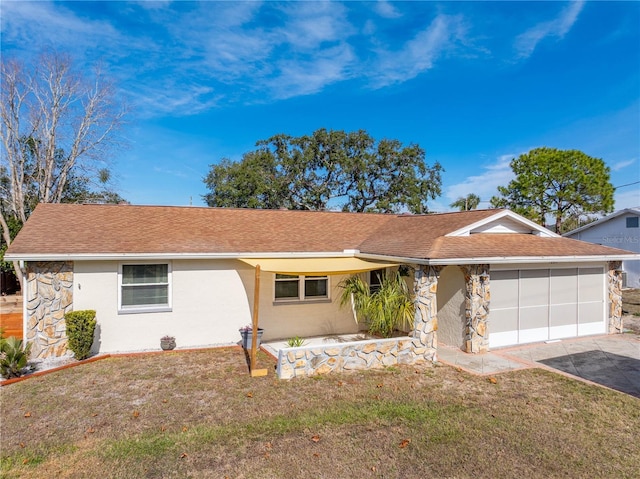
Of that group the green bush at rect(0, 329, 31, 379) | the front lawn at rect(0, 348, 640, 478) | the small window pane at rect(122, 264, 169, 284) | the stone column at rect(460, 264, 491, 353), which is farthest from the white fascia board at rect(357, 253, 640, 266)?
the green bush at rect(0, 329, 31, 379)

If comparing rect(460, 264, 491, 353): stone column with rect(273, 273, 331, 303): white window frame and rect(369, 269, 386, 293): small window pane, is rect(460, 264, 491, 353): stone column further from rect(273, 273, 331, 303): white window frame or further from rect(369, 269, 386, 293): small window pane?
rect(273, 273, 331, 303): white window frame

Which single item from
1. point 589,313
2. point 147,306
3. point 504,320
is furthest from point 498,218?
point 147,306

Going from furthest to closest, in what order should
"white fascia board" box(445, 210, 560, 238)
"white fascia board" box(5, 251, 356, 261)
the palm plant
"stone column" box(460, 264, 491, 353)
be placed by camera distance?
Result: "white fascia board" box(445, 210, 560, 238) < the palm plant < "stone column" box(460, 264, 491, 353) < "white fascia board" box(5, 251, 356, 261)

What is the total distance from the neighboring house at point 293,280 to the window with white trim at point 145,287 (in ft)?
0.12

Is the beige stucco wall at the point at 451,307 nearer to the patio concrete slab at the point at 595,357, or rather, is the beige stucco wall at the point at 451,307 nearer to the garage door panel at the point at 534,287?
the patio concrete slab at the point at 595,357

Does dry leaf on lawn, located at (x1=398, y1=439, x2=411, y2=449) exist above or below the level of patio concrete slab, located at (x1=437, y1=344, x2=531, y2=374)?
above

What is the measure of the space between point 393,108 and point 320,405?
38.5m

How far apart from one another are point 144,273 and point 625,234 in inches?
1637

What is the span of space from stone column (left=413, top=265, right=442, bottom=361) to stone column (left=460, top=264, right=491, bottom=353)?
1387mm

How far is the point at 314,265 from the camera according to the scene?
15438 millimetres

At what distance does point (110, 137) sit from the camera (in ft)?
119

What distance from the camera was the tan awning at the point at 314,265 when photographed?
47.2 feet

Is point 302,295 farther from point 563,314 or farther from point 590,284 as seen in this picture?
point 590,284

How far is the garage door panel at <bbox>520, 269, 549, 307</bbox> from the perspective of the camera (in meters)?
15.2
